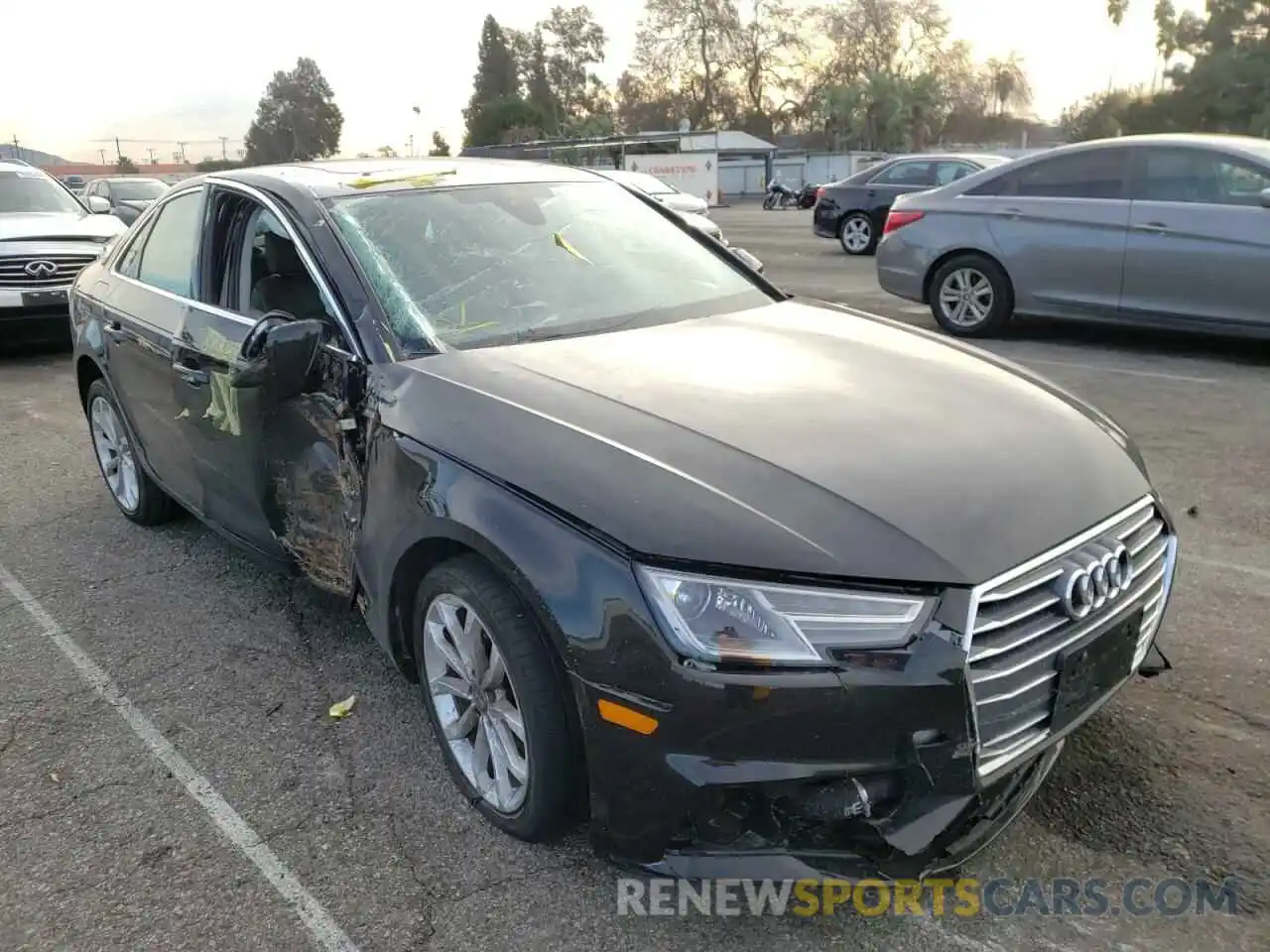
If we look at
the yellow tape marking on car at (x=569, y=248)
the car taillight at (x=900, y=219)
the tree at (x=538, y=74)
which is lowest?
the car taillight at (x=900, y=219)

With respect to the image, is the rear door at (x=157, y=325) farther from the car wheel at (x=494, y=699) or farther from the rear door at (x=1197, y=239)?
the rear door at (x=1197, y=239)

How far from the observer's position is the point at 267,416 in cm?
329

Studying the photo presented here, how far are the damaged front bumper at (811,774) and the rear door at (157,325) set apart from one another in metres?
2.56

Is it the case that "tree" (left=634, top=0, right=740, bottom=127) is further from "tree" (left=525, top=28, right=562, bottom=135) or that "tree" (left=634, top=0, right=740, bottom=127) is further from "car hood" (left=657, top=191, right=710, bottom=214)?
"car hood" (left=657, top=191, right=710, bottom=214)

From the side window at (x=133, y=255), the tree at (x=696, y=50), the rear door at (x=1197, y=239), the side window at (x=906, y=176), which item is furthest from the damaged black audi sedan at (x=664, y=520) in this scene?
the tree at (x=696, y=50)

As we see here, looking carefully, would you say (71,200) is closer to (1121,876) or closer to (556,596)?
(556,596)

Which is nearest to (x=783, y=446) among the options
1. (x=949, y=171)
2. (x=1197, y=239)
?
(x=1197, y=239)

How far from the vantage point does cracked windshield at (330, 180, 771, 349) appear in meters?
3.10

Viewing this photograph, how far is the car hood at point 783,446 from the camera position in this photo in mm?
2092

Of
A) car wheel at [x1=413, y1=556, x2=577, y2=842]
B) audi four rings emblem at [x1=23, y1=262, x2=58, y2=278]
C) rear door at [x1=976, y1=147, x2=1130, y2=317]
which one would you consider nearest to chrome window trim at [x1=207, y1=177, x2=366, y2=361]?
car wheel at [x1=413, y1=556, x2=577, y2=842]

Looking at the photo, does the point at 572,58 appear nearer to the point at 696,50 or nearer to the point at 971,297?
the point at 696,50

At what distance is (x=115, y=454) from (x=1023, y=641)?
4.39m

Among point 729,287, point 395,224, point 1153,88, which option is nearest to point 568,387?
point 395,224

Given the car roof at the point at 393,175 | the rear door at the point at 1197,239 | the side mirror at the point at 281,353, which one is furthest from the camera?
the rear door at the point at 1197,239
